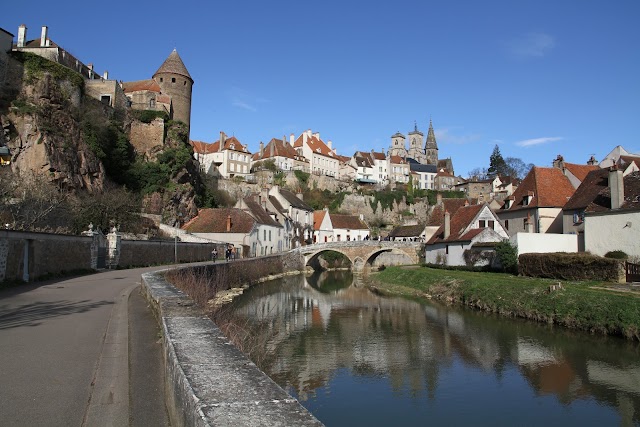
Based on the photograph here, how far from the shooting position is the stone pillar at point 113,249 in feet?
92.1

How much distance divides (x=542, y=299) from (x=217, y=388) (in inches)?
784

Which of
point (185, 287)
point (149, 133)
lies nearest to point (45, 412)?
point (185, 287)

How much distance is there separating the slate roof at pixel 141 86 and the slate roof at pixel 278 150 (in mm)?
30467

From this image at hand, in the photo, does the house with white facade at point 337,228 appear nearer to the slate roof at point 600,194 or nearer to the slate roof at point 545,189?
the slate roof at point 545,189

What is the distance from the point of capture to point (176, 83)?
58688mm

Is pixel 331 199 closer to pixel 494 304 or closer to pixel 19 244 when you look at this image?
pixel 494 304

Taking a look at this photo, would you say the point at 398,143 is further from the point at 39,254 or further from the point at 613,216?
the point at 39,254

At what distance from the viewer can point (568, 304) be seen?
63.2ft

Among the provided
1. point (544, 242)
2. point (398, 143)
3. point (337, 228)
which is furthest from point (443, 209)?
point (398, 143)

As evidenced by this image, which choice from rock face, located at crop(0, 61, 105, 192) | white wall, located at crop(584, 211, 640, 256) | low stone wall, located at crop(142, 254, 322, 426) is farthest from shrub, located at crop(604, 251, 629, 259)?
rock face, located at crop(0, 61, 105, 192)

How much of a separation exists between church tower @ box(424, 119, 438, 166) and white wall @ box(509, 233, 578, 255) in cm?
10786

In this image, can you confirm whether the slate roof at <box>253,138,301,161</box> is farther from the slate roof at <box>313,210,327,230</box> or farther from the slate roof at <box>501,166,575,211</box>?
the slate roof at <box>501,166,575,211</box>

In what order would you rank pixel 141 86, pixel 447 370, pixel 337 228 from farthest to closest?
pixel 337 228 < pixel 141 86 < pixel 447 370

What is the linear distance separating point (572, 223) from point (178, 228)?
110 feet
